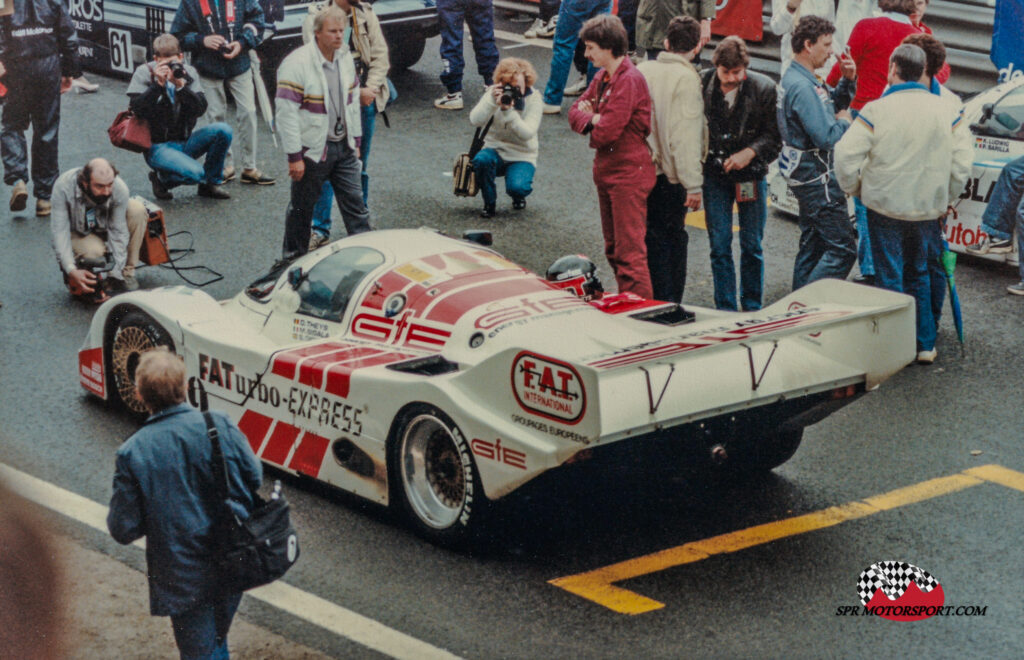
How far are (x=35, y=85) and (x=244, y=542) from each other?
8.04m

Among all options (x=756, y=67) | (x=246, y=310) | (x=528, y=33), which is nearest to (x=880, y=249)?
(x=246, y=310)

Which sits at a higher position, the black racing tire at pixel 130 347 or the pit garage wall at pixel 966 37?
the pit garage wall at pixel 966 37

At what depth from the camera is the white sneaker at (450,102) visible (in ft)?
49.5

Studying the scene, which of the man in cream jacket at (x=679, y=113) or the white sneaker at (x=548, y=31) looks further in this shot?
the white sneaker at (x=548, y=31)

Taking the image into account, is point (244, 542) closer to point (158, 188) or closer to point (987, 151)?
point (987, 151)

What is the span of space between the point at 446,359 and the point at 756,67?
9.59 m

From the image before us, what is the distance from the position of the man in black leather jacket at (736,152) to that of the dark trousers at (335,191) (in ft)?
8.65

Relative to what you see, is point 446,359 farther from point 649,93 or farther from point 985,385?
point 985,385

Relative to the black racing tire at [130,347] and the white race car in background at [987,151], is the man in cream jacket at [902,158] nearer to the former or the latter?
the white race car in background at [987,151]

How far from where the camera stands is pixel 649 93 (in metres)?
9.09

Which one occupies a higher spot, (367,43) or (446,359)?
(367,43)

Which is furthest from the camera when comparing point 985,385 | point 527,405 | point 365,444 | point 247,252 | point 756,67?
point 756,67

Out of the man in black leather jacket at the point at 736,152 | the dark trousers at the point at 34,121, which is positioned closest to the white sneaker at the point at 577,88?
the dark trousers at the point at 34,121

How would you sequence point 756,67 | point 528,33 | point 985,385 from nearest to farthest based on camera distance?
point 985,385 < point 756,67 < point 528,33
